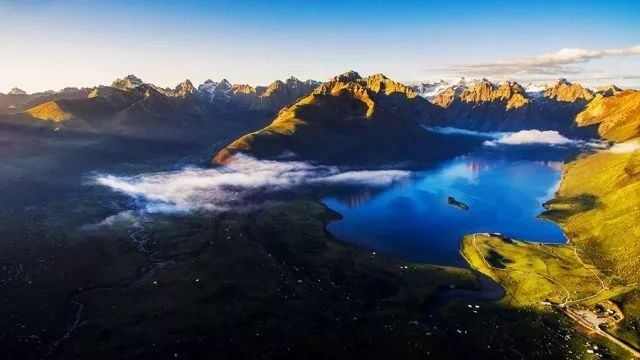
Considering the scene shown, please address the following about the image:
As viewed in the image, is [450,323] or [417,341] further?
[450,323]

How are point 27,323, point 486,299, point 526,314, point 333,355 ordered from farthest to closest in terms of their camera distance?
point 486,299, point 526,314, point 27,323, point 333,355

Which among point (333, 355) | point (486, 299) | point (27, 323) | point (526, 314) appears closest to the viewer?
point (333, 355)

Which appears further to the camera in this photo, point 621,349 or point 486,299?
point 486,299

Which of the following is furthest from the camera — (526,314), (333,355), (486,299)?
(486,299)

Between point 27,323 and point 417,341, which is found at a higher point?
point 27,323

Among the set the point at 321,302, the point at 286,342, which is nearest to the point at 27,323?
the point at 286,342

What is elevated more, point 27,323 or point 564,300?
point 27,323

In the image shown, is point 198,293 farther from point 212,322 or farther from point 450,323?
point 450,323

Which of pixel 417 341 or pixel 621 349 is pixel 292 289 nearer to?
pixel 417 341

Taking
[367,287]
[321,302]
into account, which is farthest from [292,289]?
[367,287]
